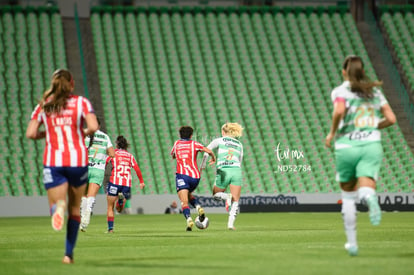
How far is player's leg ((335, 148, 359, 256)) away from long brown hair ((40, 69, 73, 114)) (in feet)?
9.63

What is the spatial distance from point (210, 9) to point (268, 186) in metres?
11.6

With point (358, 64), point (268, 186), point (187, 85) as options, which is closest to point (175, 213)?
point (268, 186)

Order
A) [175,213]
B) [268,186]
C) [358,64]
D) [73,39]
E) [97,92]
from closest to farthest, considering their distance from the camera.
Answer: [358,64], [175,213], [268,186], [97,92], [73,39]

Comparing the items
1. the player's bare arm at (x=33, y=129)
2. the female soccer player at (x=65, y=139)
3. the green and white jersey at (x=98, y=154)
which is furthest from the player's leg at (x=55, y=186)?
the green and white jersey at (x=98, y=154)

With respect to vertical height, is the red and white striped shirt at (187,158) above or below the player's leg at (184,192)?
above

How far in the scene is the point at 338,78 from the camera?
3669 cm

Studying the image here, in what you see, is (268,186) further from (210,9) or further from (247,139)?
(210,9)

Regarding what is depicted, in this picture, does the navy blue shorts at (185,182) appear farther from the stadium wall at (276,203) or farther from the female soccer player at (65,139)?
→ the stadium wall at (276,203)

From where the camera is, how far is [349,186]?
889 centimetres

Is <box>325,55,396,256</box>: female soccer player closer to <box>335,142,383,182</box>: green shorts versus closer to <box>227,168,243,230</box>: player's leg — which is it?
<box>335,142,383,182</box>: green shorts

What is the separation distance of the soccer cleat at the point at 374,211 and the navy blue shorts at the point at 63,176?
116 inches

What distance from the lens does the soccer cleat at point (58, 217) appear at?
8055 millimetres

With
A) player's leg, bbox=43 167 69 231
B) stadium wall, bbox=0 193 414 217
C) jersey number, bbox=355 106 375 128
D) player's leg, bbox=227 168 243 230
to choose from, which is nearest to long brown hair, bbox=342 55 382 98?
jersey number, bbox=355 106 375 128

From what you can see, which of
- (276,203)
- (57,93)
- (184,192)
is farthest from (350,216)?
(276,203)
